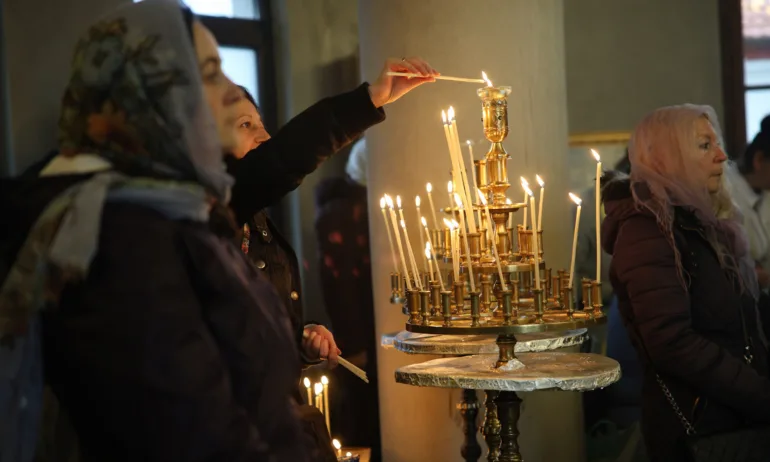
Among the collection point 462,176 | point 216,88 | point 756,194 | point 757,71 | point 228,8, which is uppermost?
point 228,8

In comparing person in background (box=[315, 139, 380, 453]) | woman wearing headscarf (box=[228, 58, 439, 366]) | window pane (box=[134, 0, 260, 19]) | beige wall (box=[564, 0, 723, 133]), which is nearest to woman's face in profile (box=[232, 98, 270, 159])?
woman wearing headscarf (box=[228, 58, 439, 366])

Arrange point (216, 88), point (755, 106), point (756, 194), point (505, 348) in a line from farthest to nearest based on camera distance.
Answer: point (755, 106) → point (756, 194) → point (505, 348) → point (216, 88)

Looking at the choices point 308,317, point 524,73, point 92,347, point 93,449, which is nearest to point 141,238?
point 92,347

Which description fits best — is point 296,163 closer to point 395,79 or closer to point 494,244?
point 395,79

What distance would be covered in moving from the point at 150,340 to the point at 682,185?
2.08m

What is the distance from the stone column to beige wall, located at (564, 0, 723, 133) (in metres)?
2.44

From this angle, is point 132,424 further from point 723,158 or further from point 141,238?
point 723,158

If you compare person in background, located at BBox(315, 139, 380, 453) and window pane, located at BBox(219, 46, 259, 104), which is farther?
window pane, located at BBox(219, 46, 259, 104)

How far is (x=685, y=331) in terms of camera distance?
291 centimetres

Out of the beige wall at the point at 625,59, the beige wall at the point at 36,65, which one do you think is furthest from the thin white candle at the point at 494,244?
the beige wall at the point at 625,59

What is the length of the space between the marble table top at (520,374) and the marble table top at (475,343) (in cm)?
3

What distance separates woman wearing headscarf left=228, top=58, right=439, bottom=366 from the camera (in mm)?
2459

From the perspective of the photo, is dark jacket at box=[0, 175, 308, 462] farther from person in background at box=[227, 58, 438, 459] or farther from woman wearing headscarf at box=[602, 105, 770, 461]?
woman wearing headscarf at box=[602, 105, 770, 461]

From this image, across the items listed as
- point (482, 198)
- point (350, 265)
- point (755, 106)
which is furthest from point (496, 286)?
point (755, 106)
